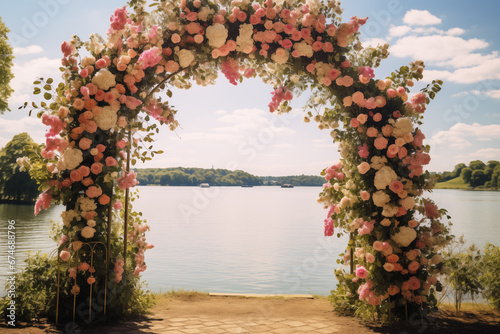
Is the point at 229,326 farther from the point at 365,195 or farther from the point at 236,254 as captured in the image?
the point at 236,254

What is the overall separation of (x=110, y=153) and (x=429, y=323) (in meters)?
4.27

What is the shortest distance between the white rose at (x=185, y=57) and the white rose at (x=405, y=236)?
10.7 feet

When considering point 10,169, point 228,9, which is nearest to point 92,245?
point 228,9

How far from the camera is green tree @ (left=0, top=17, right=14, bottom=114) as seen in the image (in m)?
16.4

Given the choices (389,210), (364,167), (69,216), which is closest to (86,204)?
(69,216)

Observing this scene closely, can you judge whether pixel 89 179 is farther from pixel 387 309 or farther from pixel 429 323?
pixel 429 323

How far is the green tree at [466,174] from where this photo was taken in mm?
65162

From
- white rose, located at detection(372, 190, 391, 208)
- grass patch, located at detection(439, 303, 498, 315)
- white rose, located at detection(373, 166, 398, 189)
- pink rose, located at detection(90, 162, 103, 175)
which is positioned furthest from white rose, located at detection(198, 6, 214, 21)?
grass patch, located at detection(439, 303, 498, 315)

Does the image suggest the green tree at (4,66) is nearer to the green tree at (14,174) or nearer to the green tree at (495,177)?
the green tree at (14,174)

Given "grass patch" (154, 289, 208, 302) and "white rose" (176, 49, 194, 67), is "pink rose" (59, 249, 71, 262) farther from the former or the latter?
"white rose" (176, 49, 194, 67)

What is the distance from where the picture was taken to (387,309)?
15.9 ft

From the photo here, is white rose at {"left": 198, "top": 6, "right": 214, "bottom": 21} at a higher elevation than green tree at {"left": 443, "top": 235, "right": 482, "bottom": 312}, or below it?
higher

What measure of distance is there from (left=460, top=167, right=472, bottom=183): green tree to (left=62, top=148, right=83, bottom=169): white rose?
70372mm

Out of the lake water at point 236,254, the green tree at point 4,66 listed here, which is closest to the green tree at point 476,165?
the lake water at point 236,254
